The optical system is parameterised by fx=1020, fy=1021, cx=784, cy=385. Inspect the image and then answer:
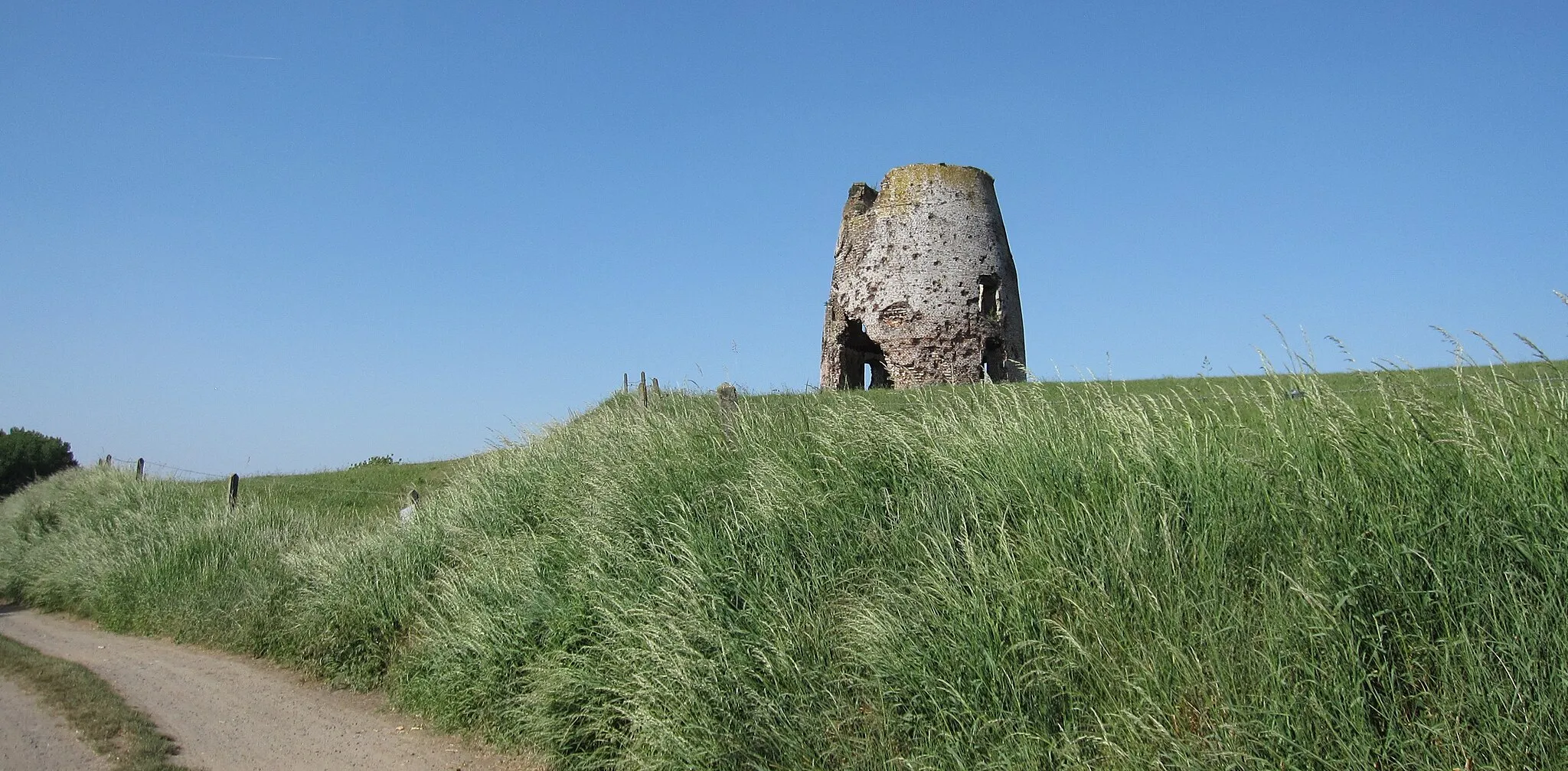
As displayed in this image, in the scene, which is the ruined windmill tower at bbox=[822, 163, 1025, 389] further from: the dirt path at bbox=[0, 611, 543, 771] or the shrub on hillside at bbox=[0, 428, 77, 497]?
the shrub on hillside at bbox=[0, 428, 77, 497]

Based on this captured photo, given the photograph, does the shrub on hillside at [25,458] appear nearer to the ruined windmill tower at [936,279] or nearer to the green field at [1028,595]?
→ the ruined windmill tower at [936,279]

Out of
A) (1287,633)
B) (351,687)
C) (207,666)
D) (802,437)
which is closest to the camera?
(1287,633)

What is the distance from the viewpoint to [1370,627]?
4.54 meters

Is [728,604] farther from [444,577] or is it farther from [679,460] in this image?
[444,577]

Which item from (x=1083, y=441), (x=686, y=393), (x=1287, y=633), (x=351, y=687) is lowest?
(x=351, y=687)

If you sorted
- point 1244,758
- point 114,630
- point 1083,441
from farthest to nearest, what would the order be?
point 114,630, point 1083,441, point 1244,758

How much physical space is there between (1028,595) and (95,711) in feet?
27.7

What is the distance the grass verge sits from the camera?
7816 millimetres

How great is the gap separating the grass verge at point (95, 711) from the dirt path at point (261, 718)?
154 mm

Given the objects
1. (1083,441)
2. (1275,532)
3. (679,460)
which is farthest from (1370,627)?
(679,460)

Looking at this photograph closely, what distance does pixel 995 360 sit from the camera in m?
22.2

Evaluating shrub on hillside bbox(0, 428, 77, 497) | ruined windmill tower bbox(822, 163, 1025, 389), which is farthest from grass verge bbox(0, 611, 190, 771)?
shrub on hillside bbox(0, 428, 77, 497)

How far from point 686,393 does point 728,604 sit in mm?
6077

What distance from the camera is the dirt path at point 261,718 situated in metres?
7.84
